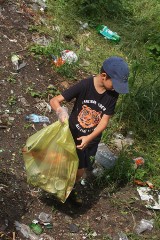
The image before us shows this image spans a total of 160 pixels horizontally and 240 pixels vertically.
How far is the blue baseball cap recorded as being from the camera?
2879 mm

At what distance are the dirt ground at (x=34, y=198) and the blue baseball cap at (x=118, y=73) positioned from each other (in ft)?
3.59

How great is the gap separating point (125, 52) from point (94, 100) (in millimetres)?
2896

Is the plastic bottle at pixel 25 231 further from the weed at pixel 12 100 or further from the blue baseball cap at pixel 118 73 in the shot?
the weed at pixel 12 100

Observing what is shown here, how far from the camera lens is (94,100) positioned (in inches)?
119

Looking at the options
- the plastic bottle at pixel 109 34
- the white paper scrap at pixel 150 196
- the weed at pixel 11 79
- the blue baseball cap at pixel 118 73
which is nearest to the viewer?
the blue baseball cap at pixel 118 73

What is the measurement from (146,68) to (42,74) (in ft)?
4.59

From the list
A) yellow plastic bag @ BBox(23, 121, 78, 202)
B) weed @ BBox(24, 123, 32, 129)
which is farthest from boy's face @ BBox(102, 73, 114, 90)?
weed @ BBox(24, 123, 32, 129)

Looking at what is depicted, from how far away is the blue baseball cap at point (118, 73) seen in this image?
2879mm

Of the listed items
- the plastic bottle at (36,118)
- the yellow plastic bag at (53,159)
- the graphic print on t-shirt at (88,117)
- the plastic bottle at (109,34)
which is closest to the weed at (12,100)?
the plastic bottle at (36,118)

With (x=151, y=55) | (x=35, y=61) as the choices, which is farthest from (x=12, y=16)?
(x=151, y=55)

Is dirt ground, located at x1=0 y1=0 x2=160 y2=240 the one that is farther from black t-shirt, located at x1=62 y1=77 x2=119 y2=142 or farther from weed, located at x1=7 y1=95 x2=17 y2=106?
black t-shirt, located at x1=62 y1=77 x2=119 y2=142

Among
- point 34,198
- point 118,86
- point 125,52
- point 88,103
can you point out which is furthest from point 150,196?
point 125,52

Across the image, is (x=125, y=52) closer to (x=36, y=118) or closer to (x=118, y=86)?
(x=36, y=118)

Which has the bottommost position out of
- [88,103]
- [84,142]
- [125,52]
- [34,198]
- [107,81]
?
[125,52]
